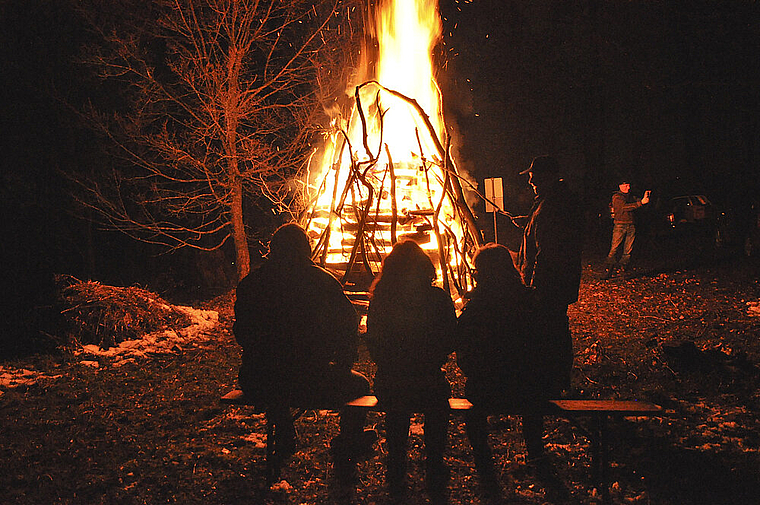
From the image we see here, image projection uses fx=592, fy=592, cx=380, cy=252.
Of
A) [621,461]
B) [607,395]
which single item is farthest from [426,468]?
[607,395]

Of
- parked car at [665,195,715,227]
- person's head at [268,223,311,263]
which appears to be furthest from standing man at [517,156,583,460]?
parked car at [665,195,715,227]

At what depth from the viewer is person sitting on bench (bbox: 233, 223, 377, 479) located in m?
3.89

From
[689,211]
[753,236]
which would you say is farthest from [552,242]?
[689,211]

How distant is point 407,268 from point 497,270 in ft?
1.90

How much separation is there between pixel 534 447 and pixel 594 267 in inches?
409

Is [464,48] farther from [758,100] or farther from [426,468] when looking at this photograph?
[426,468]

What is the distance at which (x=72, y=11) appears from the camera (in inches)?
413

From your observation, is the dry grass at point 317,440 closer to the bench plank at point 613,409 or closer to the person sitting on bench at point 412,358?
the bench plank at point 613,409

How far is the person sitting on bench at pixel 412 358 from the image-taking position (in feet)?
12.2

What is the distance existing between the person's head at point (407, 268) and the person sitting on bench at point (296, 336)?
384 millimetres

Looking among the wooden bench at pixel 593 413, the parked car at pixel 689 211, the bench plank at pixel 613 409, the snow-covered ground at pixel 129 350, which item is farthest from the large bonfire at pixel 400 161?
the parked car at pixel 689 211

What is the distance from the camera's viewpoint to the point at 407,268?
3801 millimetres

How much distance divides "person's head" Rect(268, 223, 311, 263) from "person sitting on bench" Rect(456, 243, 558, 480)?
3.79ft

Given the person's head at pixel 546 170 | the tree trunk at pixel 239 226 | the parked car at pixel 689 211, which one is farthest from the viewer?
the parked car at pixel 689 211
